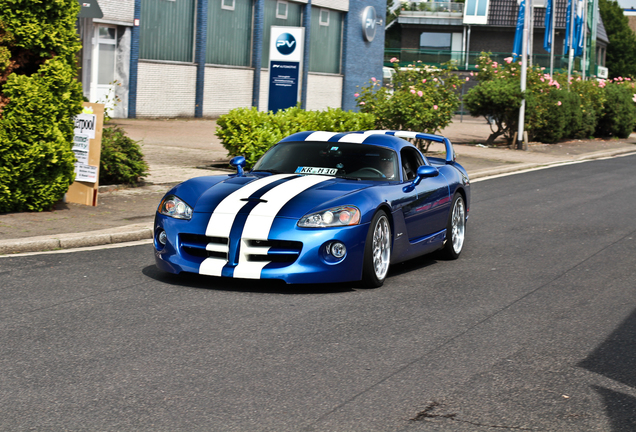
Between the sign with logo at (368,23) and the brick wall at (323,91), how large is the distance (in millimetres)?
3106

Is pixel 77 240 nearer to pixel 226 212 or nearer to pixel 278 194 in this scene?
pixel 226 212

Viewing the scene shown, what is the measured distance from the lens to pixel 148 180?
47.4 feet

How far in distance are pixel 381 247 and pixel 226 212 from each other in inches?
55.9

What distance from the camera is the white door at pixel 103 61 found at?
30.0 m

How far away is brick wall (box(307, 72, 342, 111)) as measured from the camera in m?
42.1

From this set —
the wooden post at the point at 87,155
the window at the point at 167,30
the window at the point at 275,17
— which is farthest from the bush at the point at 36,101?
the window at the point at 275,17

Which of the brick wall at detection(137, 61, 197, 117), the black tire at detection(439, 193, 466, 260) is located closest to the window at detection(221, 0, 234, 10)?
the brick wall at detection(137, 61, 197, 117)

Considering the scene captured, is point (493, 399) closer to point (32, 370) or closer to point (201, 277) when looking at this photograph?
point (32, 370)

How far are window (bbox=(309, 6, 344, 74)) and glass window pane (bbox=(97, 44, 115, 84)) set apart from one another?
13.0 meters

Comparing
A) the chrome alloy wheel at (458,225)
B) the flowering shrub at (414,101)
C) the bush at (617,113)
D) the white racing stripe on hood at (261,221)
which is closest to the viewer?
the white racing stripe on hood at (261,221)

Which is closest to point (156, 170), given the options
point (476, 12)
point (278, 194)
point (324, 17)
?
point (278, 194)

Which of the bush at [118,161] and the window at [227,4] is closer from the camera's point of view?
the bush at [118,161]

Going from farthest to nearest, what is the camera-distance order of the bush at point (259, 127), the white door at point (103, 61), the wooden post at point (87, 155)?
1. the white door at point (103, 61)
2. the bush at point (259, 127)
3. the wooden post at point (87, 155)

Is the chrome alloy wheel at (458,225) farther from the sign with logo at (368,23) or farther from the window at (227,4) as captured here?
the sign with logo at (368,23)
